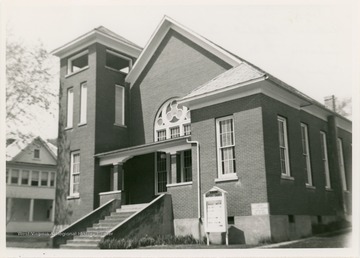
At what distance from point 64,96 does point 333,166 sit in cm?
1577

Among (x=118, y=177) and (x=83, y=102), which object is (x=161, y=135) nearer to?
(x=118, y=177)

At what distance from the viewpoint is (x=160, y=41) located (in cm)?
2370

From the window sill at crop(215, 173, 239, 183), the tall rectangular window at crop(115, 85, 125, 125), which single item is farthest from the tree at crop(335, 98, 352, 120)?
the tall rectangular window at crop(115, 85, 125, 125)

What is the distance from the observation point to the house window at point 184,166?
2055 centimetres

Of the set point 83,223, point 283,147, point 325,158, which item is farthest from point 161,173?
point 325,158

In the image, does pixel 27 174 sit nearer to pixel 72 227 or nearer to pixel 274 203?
pixel 72 227

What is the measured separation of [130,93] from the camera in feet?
83.3

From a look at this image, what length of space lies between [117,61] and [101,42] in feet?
8.52

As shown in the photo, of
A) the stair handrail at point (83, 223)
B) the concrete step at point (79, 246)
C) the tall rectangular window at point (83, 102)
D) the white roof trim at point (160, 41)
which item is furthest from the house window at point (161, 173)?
the concrete step at point (79, 246)

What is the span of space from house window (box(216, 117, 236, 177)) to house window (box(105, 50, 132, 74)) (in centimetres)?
1031

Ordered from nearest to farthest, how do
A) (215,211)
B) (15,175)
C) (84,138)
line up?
1. (215,211)
2. (84,138)
3. (15,175)

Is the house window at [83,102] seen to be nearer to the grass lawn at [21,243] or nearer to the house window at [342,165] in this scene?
A: the grass lawn at [21,243]

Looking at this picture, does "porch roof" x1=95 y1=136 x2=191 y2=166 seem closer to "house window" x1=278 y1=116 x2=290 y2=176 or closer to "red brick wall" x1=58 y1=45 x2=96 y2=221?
"red brick wall" x1=58 y1=45 x2=96 y2=221

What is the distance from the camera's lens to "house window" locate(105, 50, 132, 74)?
25.5 meters
